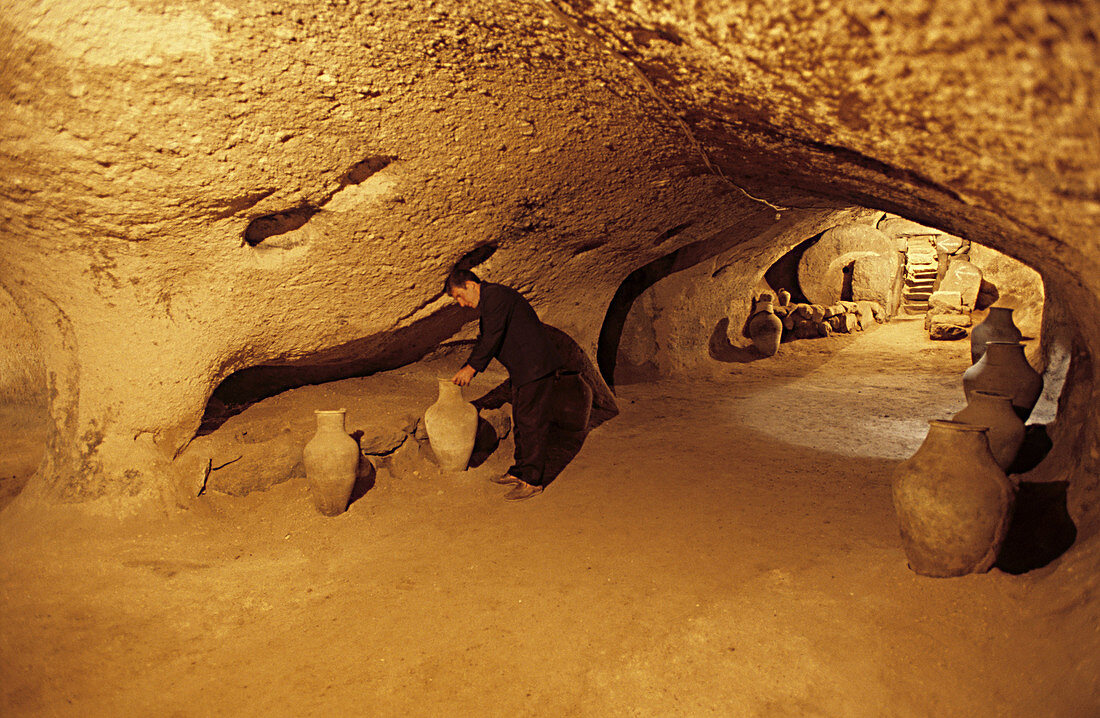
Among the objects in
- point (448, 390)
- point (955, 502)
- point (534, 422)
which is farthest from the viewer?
point (448, 390)

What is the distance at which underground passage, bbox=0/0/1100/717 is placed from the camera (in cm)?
192

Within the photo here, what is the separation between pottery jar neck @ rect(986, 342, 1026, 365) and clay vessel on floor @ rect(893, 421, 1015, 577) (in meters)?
1.96

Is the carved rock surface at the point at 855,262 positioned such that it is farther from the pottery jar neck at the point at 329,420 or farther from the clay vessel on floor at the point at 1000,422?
the pottery jar neck at the point at 329,420

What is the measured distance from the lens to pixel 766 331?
8656 millimetres

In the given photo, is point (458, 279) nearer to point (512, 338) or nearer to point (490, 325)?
point (490, 325)

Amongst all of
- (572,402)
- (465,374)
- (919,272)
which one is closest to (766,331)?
(919,272)

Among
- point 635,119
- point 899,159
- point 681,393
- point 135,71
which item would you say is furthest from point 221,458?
point 681,393

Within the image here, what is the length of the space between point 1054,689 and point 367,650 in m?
2.28

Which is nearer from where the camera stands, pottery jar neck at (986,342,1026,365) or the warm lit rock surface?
the warm lit rock surface

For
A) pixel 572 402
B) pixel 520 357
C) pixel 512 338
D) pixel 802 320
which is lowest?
pixel 802 320

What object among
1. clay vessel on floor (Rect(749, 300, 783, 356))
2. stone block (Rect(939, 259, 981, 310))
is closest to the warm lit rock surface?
clay vessel on floor (Rect(749, 300, 783, 356))

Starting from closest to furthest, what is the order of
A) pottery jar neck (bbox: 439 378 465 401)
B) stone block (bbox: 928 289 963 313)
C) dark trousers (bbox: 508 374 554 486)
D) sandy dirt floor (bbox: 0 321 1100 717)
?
sandy dirt floor (bbox: 0 321 1100 717) < dark trousers (bbox: 508 374 554 486) < pottery jar neck (bbox: 439 378 465 401) < stone block (bbox: 928 289 963 313)

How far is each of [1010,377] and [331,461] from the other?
4296mm

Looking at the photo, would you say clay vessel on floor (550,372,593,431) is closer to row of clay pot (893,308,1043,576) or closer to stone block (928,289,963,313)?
row of clay pot (893,308,1043,576)
